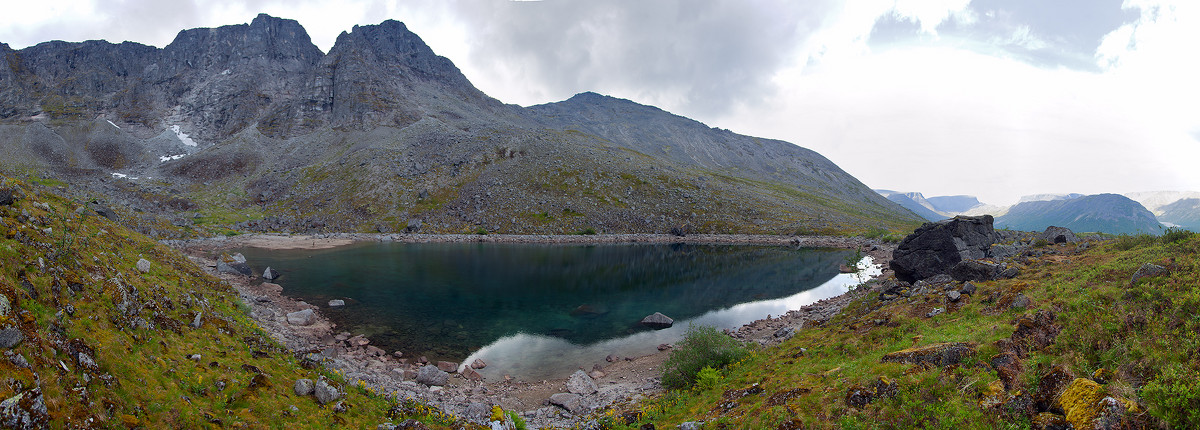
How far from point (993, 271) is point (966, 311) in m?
8.58

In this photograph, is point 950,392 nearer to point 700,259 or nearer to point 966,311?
point 966,311

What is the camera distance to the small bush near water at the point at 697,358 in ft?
79.4

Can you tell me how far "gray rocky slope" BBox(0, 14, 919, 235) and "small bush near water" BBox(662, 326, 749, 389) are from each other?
310 ft

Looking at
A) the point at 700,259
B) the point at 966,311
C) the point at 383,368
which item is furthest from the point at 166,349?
the point at 700,259

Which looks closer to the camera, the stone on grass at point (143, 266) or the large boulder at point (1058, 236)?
the stone on grass at point (143, 266)

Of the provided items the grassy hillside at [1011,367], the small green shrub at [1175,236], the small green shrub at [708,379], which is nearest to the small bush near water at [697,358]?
the small green shrub at [708,379]

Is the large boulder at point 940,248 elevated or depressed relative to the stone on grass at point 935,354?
elevated

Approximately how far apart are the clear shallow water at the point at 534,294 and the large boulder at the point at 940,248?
42.6ft

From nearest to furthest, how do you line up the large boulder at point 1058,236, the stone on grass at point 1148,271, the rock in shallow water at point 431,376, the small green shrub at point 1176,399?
the small green shrub at point 1176,399, the stone on grass at point 1148,271, the rock in shallow water at point 431,376, the large boulder at point 1058,236

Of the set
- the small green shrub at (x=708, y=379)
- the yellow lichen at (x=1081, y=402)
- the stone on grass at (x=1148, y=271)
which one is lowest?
the small green shrub at (x=708, y=379)

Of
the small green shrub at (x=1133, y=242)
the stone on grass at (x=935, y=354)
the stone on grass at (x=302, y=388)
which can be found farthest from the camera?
the small green shrub at (x=1133, y=242)

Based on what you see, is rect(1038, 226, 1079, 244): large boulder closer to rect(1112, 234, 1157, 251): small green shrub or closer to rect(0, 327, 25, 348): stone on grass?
rect(1112, 234, 1157, 251): small green shrub

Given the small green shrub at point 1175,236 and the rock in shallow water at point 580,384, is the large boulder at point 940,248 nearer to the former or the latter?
the small green shrub at point 1175,236

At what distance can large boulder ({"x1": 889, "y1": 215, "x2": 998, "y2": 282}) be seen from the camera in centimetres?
3669
